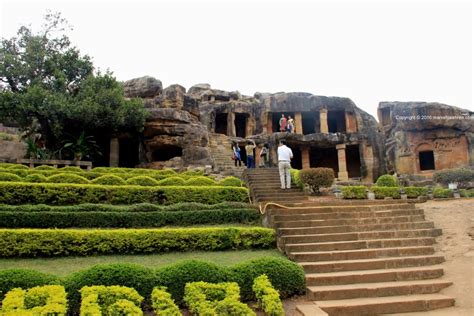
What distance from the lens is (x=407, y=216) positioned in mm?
10383

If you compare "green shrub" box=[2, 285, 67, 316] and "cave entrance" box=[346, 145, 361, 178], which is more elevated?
"cave entrance" box=[346, 145, 361, 178]

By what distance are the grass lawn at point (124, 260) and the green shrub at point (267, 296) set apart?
155cm

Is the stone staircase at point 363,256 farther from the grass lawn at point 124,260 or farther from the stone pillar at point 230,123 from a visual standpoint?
the stone pillar at point 230,123

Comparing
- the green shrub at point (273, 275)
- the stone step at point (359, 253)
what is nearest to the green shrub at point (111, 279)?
the green shrub at point (273, 275)

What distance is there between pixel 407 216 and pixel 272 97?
24.2m

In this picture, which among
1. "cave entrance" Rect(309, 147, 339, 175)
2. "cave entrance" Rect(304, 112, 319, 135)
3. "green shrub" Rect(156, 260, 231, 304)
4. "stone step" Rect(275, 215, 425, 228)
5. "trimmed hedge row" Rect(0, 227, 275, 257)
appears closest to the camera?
"green shrub" Rect(156, 260, 231, 304)

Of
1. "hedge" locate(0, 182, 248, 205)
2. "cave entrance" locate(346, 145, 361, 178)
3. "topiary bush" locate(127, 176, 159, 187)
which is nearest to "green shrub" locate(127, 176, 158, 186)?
"topiary bush" locate(127, 176, 159, 187)

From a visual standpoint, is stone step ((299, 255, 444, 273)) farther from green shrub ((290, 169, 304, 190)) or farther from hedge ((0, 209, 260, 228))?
green shrub ((290, 169, 304, 190))

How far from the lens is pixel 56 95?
22672 mm

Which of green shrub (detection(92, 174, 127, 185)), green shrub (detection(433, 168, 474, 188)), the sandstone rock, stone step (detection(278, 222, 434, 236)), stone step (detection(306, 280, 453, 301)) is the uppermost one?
the sandstone rock

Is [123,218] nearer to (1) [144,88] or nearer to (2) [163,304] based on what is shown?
(2) [163,304]

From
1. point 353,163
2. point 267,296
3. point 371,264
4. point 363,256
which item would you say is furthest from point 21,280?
point 353,163

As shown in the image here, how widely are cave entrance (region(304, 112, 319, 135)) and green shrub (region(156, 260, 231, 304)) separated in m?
29.8

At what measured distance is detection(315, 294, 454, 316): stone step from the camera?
6277 mm
